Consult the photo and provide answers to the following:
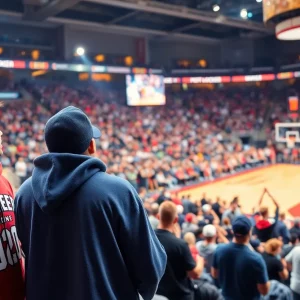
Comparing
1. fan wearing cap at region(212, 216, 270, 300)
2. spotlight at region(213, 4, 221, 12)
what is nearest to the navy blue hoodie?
fan wearing cap at region(212, 216, 270, 300)

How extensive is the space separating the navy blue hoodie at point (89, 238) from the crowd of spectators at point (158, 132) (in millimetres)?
9075

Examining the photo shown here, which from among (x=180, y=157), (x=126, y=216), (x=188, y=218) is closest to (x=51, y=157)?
(x=126, y=216)

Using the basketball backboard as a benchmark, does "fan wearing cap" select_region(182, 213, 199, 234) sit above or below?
below

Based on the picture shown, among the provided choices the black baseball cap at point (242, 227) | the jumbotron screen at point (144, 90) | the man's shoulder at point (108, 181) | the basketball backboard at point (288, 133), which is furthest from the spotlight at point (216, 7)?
the man's shoulder at point (108, 181)

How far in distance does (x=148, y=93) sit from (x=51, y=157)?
17107mm

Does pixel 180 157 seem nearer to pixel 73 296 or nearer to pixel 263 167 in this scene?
pixel 263 167

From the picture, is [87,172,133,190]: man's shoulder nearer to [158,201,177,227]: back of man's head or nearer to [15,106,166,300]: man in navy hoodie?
[15,106,166,300]: man in navy hoodie

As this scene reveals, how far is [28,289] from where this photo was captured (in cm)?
134

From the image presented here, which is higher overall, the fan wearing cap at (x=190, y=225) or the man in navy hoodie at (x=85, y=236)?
the man in navy hoodie at (x=85, y=236)

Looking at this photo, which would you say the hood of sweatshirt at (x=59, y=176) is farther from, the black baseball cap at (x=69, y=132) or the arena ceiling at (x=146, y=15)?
the arena ceiling at (x=146, y=15)

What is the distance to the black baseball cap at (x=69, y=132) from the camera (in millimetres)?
1330

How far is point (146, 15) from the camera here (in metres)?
18.3

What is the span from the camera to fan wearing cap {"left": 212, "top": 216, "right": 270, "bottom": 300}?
277 cm

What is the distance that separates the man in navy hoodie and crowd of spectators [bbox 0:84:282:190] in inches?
356
